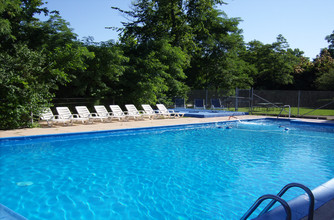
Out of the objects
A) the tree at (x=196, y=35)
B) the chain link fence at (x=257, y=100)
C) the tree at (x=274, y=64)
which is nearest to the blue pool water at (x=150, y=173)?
the chain link fence at (x=257, y=100)

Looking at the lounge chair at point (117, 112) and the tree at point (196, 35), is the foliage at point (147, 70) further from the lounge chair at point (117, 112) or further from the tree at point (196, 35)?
the lounge chair at point (117, 112)

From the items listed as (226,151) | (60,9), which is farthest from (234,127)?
(60,9)

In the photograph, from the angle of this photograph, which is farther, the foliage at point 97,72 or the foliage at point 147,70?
the foliage at point 147,70

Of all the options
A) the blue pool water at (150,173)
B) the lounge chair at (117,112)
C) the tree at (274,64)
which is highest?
the tree at (274,64)

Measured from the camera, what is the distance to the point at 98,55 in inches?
555

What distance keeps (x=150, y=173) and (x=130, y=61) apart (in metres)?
11.7

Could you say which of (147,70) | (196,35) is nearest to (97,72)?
(147,70)

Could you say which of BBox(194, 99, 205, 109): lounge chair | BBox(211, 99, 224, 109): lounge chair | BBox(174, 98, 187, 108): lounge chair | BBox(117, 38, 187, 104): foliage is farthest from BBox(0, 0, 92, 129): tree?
BBox(211, 99, 224, 109): lounge chair

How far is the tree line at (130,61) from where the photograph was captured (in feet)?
34.6

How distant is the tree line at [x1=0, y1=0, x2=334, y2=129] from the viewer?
34.6ft

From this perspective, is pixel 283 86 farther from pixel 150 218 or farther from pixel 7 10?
pixel 150 218

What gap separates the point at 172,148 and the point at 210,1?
18504mm

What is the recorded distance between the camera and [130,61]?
16.8 meters

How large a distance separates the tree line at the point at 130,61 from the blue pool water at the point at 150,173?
308cm
